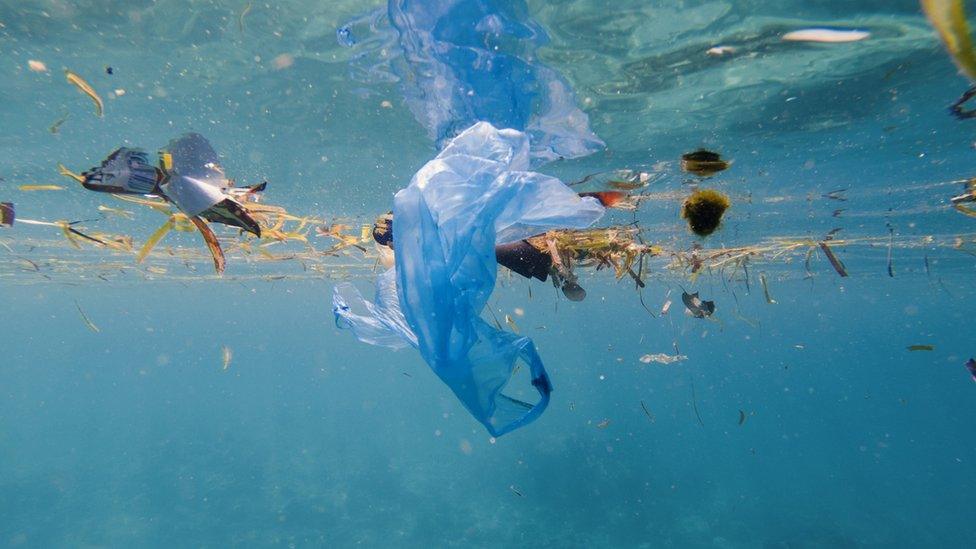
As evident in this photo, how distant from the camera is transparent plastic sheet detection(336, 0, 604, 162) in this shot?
639 cm

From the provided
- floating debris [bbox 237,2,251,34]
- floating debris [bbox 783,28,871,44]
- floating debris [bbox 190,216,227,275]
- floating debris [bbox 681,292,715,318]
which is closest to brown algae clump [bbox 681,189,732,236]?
floating debris [bbox 681,292,715,318]

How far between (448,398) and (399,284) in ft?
257

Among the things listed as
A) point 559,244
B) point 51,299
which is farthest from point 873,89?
point 51,299

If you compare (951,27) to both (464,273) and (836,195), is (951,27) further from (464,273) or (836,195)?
(836,195)

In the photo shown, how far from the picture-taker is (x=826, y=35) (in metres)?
7.43

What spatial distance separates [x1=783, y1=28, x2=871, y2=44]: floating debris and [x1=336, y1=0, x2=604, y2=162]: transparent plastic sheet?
3.62m

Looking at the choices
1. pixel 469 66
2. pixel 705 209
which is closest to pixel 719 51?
pixel 469 66

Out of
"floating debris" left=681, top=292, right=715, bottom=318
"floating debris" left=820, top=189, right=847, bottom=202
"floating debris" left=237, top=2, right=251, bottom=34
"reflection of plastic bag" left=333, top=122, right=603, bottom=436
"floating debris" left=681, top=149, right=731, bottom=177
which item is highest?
"floating debris" left=237, top=2, right=251, bottom=34

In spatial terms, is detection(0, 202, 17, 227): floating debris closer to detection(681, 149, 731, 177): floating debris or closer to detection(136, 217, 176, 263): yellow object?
detection(136, 217, 176, 263): yellow object

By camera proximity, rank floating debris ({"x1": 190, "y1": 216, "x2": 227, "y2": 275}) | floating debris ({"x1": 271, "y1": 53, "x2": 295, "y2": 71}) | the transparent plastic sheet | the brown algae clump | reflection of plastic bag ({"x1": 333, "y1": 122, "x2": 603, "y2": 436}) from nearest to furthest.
→ reflection of plastic bag ({"x1": 333, "y1": 122, "x2": 603, "y2": 436}) → floating debris ({"x1": 190, "y1": 216, "x2": 227, "y2": 275}) → the brown algae clump → the transparent plastic sheet → floating debris ({"x1": 271, "y1": 53, "x2": 295, "y2": 71})

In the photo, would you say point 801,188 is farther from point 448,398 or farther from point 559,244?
point 448,398

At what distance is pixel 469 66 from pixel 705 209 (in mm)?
4232

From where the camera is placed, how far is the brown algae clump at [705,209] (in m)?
4.42

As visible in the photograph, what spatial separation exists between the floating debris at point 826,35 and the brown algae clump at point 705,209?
487 centimetres
